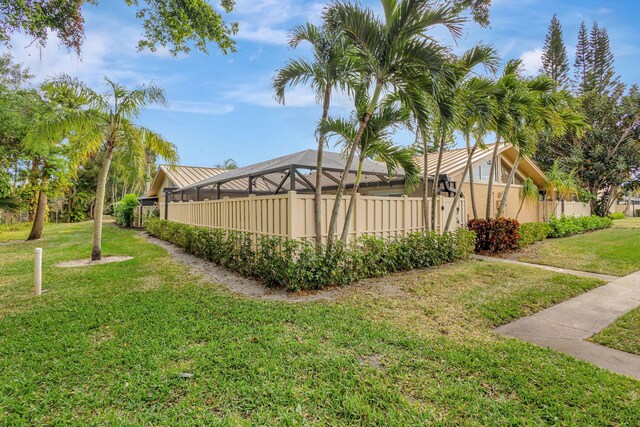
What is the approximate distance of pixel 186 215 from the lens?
14.4 metres

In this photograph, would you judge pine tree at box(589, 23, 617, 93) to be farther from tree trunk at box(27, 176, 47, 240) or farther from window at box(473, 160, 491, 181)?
tree trunk at box(27, 176, 47, 240)

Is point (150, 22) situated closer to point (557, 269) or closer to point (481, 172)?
point (557, 269)

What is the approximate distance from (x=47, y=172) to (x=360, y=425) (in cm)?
1931

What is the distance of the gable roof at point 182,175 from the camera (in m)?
20.2

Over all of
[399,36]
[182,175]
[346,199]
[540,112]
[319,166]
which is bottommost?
[346,199]

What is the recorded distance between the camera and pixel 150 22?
646cm

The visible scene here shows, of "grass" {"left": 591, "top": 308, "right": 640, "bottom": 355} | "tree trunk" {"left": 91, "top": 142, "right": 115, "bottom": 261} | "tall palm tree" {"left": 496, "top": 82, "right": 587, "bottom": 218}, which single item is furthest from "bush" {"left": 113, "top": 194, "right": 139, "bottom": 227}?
"grass" {"left": 591, "top": 308, "right": 640, "bottom": 355}

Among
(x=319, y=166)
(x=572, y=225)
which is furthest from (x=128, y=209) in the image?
(x=572, y=225)

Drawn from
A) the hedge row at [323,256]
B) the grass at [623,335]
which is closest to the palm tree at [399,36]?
the hedge row at [323,256]

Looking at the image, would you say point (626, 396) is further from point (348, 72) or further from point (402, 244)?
Answer: point (348, 72)

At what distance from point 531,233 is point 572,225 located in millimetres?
5710

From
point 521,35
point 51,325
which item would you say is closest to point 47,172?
point 51,325

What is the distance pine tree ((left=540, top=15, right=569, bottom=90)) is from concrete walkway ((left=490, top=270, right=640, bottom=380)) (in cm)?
3044

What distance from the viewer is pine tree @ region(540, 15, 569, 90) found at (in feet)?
92.1
